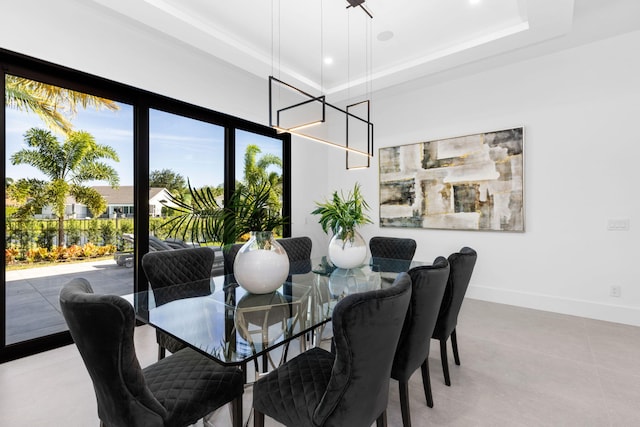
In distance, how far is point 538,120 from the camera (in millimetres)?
3760

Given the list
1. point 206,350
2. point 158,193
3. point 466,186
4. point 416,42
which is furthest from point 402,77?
point 206,350

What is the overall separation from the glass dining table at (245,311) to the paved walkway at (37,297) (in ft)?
4.69

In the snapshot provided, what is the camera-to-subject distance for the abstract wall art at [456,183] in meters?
3.90

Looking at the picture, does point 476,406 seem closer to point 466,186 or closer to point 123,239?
point 466,186

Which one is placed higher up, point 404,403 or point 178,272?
point 178,272

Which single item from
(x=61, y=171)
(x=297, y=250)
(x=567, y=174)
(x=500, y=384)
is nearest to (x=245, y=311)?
(x=297, y=250)

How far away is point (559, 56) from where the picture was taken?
363 cm

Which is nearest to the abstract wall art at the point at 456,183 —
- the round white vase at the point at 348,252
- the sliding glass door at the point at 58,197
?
the round white vase at the point at 348,252

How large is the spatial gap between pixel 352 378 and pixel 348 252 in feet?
5.13

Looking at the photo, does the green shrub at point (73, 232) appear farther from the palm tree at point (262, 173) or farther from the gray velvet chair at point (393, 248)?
the gray velvet chair at point (393, 248)

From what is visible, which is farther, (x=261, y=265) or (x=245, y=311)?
(x=261, y=265)

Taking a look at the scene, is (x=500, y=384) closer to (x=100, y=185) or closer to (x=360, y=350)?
(x=360, y=350)

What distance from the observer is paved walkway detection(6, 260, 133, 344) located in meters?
2.61

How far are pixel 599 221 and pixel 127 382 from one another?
4.46m
